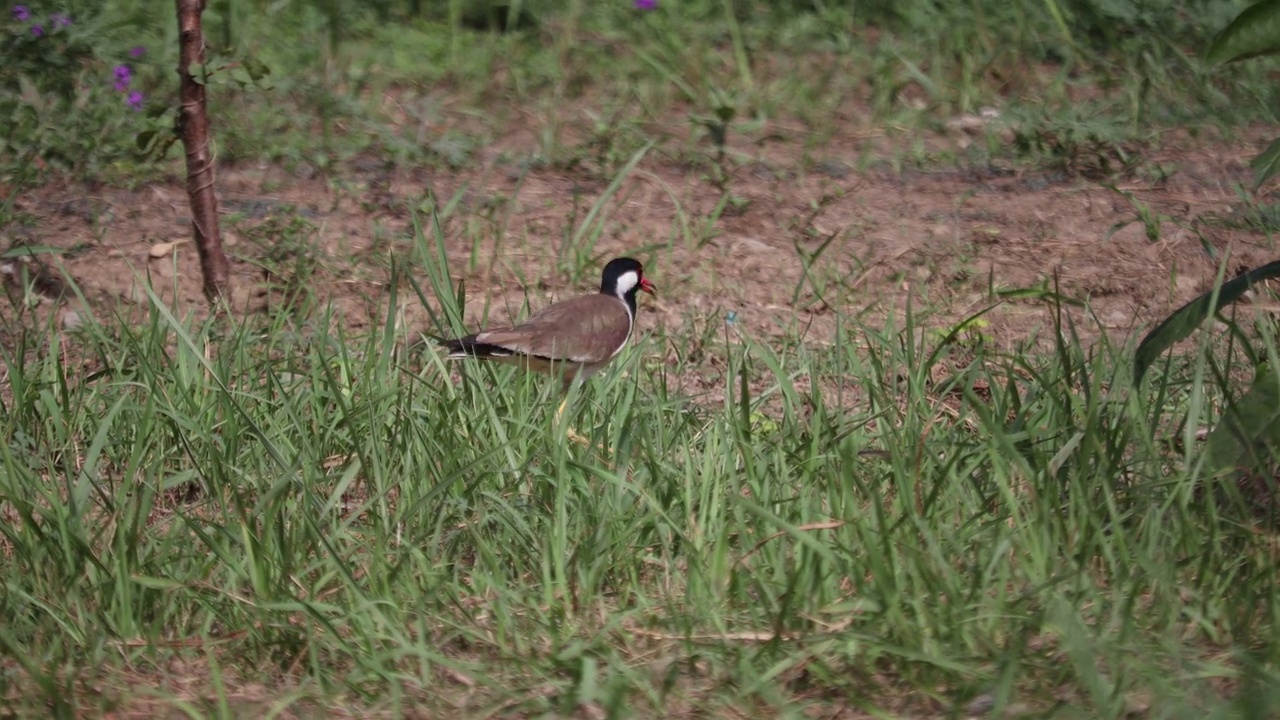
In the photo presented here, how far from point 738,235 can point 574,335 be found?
58.1 inches

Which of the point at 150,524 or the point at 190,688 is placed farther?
the point at 150,524

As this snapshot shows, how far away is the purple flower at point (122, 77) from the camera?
6.84 metres

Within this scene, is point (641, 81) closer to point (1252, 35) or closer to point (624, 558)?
point (624, 558)

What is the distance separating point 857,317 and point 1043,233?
131 cm

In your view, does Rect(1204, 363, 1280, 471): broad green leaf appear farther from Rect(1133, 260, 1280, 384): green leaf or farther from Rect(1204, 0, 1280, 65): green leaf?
Rect(1204, 0, 1280, 65): green leaf

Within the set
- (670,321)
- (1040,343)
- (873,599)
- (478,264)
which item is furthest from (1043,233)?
(873,599)

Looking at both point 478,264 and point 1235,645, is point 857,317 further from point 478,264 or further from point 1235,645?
point 1235,645

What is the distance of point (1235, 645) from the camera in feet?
9.99

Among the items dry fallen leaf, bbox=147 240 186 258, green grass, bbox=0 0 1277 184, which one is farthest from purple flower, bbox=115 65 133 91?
dry fallen leaf, bbox=147 240 186 258

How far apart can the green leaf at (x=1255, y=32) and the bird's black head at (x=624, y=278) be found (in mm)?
2631

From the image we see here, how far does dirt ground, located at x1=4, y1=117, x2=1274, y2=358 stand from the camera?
5.70m

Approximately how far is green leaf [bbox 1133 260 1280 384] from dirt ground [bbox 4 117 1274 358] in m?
1.90

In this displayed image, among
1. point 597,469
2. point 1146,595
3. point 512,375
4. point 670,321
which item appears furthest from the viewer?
point 670,321

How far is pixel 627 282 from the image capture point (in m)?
5.53
